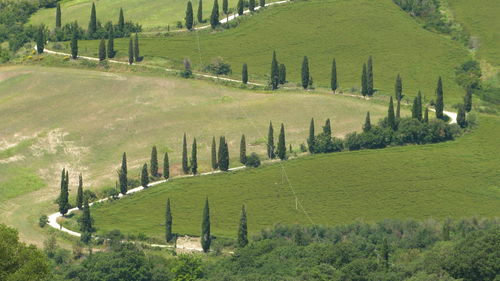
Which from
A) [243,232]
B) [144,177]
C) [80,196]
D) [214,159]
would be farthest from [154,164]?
[243,232]

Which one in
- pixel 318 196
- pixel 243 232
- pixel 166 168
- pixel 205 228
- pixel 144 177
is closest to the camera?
pixel 243 232

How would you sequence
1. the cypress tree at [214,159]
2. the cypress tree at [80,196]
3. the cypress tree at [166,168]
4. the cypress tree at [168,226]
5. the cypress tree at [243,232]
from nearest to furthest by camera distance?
the cypress tree at [243,232]
the cypress tree at [168,226]
the cypress tree at [80,196]
the cypress tree at [166,168]
the cypress tree at [214,159]

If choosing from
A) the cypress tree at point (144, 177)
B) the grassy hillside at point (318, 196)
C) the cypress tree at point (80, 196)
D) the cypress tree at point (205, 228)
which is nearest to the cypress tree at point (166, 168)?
the grassy hillside at point (318, 196)

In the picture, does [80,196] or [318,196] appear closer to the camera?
[80,196]

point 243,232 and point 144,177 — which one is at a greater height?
point 144,177

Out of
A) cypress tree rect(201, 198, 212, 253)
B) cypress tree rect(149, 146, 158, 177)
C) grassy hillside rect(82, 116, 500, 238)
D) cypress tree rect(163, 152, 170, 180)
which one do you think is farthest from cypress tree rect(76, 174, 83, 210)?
cypress tree rect(201, 198, 212, 253)

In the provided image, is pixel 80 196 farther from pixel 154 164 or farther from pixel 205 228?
pixel 205 228

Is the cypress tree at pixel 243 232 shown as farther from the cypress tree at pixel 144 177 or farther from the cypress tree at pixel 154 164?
the cypress tree at pixel 154 164

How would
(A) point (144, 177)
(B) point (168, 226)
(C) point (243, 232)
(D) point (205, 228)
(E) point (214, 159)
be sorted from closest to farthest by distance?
(C) point (243, 232) < (D) point (205, 228) < (B) point (168, 226) < (A) point (144, 177) < (E) point (214, 159)
